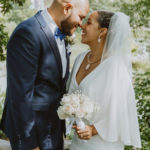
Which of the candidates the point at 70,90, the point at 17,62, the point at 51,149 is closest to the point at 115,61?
the point at 70,90

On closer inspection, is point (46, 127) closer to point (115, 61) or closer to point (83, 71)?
point (83, 71)

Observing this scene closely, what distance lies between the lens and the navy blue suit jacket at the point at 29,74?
69.3 inches

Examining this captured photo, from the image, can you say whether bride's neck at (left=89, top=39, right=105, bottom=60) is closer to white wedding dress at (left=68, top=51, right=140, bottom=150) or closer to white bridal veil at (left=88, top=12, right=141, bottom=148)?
white bridal veil at (left=88, top=12, right=141, bottom=148)

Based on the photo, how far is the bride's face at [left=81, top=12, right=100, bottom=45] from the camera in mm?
2252

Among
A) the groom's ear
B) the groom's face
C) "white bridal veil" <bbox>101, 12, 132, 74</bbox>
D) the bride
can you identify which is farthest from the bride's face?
the groom's ear

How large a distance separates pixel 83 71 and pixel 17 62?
0.82 m

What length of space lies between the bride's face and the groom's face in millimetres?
254

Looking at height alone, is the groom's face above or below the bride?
above

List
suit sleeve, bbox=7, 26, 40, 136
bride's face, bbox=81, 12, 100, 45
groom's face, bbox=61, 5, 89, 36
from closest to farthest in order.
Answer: suit sleeve, bbox=7, 26, 40, 136 → groom's face, bbox=61, 5, 89, 36 → bride's face, bbox=81, 12, 100, 45

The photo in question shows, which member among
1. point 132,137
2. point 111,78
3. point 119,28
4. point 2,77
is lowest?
point 2,77

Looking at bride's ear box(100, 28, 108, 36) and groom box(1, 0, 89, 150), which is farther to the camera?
bride's ear box(100, 28, 108, 36)

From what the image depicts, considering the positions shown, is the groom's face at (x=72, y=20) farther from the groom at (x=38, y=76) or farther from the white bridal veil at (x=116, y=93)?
the white bridal veil at (x=116, y=93)

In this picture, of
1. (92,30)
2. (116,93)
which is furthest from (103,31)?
(116,93)

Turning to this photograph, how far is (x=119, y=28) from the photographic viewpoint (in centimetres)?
213
